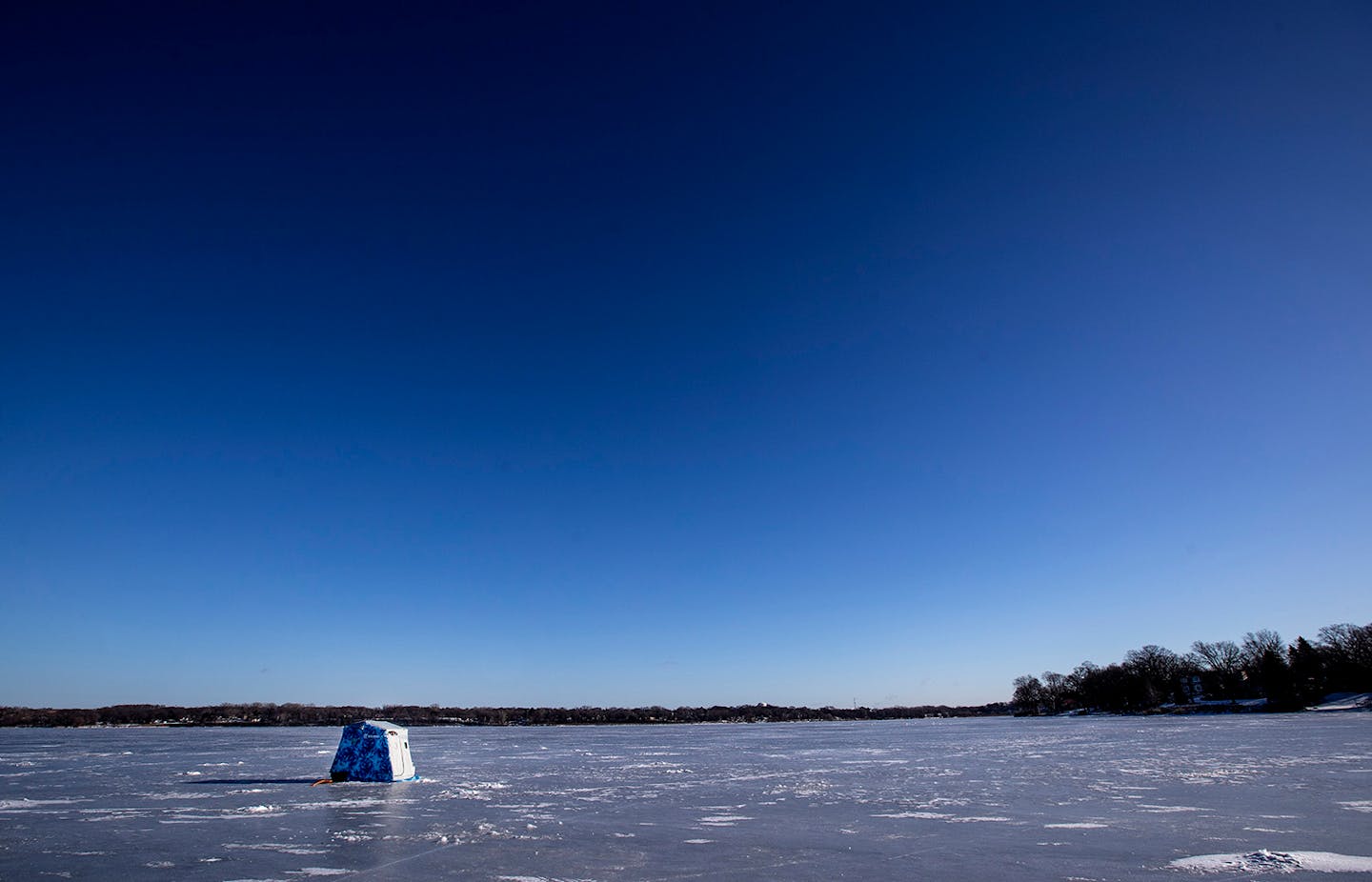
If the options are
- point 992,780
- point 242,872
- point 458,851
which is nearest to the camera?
point 242,872

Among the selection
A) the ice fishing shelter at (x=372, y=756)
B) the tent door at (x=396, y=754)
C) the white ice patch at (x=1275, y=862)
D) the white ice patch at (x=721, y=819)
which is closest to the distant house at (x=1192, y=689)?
the tent door at (x=396, y=754)

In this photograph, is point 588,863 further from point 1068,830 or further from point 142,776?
point 142,776

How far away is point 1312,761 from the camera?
56.9ft

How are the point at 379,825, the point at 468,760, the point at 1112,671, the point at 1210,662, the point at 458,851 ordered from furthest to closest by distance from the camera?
the point at 1112,671
the point at 1210,662
the point at 468,760
the point at 379,825
the point at 458,851

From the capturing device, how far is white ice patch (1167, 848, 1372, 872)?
6.36m

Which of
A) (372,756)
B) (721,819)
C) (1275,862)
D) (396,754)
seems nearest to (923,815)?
(721,819)

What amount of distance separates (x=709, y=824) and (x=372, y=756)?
31.7 ft

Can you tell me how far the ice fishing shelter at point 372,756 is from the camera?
1578cm

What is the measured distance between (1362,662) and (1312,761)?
10254 centimetres

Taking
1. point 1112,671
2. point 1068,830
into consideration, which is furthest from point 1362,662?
point 1068,830

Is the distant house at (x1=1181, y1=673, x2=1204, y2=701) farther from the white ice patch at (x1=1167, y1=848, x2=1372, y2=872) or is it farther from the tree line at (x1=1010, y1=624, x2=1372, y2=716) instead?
the white ice patch at (x1=1167, y1=848, x2=1372, y2=872)

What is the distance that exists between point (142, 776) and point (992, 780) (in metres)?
20.2

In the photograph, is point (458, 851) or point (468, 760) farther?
point (468, 760)

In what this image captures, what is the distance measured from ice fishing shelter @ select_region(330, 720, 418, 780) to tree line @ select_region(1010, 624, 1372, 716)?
110676 mm
